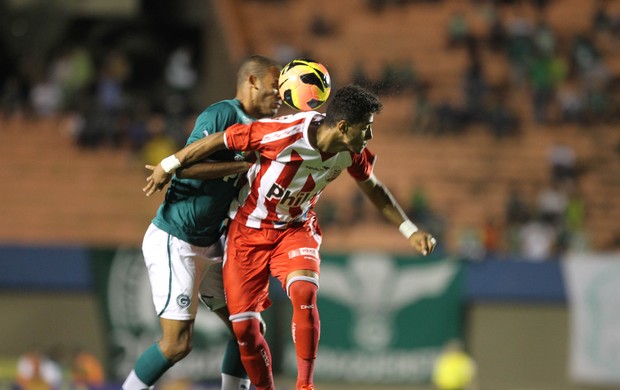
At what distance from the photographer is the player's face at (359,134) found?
646 cm

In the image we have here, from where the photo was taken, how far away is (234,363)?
7398mm

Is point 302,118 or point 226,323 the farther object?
point 226,323

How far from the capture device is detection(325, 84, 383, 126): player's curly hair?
21.0 ft

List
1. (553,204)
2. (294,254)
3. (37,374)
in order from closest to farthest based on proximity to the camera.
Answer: (294,254)
(37,374)
(553,204)

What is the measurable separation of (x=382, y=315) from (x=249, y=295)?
11666mm

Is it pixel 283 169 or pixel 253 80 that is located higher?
pixel 253 80

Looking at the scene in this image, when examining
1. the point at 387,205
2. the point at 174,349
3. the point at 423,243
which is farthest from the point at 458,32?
the point at 174,349

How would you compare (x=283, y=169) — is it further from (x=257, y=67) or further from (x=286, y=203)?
(x=257, y=67)

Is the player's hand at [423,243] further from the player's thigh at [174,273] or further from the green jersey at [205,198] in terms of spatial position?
the player's thigh at [174,273]

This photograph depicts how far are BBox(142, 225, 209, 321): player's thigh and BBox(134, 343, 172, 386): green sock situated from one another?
0.26 metres

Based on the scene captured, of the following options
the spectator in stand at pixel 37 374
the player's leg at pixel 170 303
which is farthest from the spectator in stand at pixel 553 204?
the player's leg at pixel 170 303

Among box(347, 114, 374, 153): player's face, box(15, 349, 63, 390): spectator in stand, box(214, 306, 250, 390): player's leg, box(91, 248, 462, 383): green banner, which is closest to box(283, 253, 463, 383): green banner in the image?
box(91, 248, 462, 383): green banner

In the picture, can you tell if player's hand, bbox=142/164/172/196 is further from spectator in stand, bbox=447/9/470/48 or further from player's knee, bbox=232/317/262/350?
spectator in stand, bbox=447/9/470/48

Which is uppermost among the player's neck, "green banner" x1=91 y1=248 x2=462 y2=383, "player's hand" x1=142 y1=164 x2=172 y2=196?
"green banner" x1=91 y1=248 x2=462 y2=383
